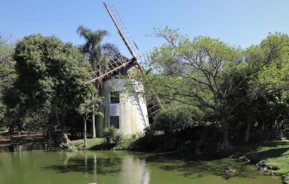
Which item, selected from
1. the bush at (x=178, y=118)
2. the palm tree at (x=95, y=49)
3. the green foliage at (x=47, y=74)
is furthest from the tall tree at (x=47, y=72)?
the bush at (x=178, y=118)

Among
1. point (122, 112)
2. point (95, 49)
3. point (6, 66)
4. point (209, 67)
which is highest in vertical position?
point (95, 49)

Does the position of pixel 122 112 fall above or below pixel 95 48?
below

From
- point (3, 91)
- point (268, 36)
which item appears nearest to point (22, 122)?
point (3, 91)

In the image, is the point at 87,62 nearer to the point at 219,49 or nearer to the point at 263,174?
the point at 219,49

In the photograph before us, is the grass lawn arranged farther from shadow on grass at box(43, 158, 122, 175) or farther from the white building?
shadow on grass at box(43, 158, 122, 175)

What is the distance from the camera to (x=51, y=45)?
26.0m

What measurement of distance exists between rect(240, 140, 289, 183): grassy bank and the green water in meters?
0.66

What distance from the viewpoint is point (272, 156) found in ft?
54.5

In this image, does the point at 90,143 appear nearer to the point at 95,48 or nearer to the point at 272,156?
the point at 95,48

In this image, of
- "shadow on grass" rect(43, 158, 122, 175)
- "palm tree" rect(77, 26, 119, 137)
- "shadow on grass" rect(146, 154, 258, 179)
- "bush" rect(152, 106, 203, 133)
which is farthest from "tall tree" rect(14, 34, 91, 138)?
"shadow on grass" rect(146, 154, 258, 179)

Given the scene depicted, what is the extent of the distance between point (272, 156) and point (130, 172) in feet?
25.0

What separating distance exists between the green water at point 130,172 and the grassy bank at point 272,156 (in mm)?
663

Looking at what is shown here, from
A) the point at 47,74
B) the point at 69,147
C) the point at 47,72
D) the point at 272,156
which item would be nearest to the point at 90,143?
the point at 69,147

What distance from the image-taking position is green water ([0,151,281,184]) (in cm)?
1354
